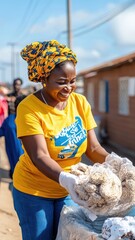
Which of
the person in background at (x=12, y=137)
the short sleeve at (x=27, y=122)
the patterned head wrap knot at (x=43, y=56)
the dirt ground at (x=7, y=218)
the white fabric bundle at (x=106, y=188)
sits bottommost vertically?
the dirt ground at (x=7, y=218)

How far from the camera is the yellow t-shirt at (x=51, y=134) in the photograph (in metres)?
2.57

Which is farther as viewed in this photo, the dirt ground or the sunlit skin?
the dirt ground

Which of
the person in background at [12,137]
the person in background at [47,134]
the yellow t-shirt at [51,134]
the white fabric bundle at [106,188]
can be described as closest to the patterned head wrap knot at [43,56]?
the person in background at [47,134]

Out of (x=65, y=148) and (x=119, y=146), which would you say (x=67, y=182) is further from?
(x=119, y=146)

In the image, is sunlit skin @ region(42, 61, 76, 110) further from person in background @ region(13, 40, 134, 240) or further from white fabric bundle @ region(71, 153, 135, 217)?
white fabric bundle @ region(71, 153, 135, 217)

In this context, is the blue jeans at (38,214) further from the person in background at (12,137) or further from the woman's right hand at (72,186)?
the person in background at (12,137)

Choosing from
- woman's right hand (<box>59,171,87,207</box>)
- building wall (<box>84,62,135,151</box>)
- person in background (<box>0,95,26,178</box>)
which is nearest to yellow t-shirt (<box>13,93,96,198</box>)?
woman's right hand (<box>59,171,87,207</box>)

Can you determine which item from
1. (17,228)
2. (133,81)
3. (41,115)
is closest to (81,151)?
(41,115)

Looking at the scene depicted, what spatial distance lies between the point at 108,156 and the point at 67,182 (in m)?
0.47

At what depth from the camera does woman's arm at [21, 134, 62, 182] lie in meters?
2.42

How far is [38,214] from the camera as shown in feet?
8.70

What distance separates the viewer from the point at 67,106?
272 centimetres

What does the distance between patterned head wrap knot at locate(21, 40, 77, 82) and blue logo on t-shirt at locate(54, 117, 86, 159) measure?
12.8 inches

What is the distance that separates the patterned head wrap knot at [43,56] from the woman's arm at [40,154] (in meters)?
0.36
